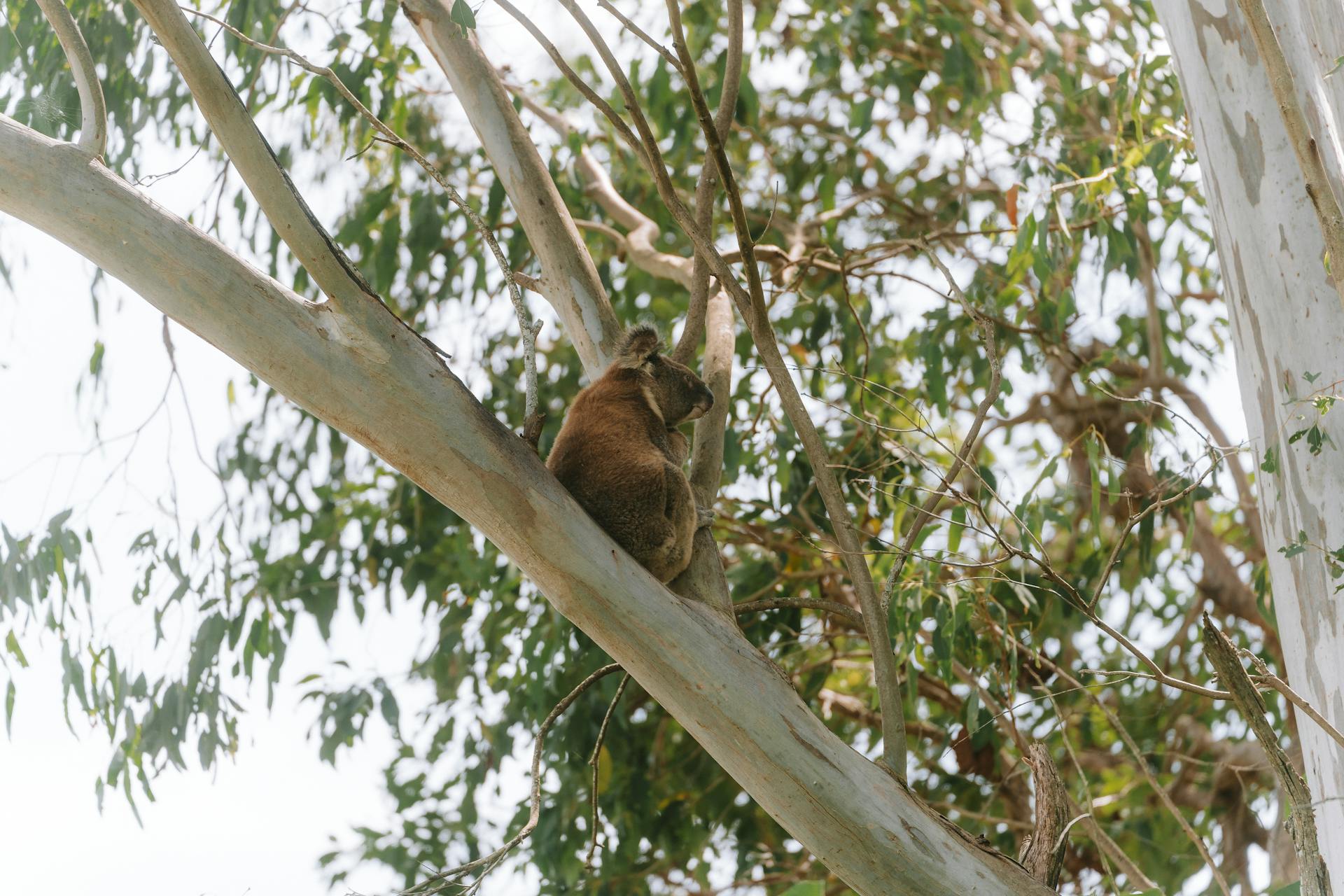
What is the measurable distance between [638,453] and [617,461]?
0.05 metres

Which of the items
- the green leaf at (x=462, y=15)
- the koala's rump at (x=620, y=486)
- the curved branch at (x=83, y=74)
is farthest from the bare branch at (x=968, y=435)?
the curved branch at (x=83, y=74)

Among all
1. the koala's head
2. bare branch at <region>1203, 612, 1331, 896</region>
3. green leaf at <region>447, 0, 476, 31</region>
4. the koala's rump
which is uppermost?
green leaf at <region>447, 0, 476, 31</region>

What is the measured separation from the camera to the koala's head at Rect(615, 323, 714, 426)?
2.81 m

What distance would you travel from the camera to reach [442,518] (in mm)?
4488

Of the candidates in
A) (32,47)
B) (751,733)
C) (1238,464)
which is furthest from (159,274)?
(1238,464)

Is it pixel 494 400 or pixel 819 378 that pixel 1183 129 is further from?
pixel 494 400

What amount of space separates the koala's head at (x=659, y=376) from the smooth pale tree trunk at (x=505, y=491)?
3.15ft

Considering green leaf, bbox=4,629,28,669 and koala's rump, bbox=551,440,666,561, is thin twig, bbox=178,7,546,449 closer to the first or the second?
koala's rump, bbox=551,440,666,561

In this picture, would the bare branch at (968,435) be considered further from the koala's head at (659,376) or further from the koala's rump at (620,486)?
the koala's head at (659,376)

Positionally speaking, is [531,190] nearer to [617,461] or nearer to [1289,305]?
[617,461]

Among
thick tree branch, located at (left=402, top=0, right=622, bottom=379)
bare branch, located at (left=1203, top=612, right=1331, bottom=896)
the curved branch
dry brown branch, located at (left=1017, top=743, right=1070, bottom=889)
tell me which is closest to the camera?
bare branch, located at (left=1203, top=612, right=1331, bottom=896)

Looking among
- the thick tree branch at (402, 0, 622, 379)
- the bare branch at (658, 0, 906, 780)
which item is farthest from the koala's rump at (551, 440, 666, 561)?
the bare branch at (658, 0, 906, 780)

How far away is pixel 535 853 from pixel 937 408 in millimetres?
2077

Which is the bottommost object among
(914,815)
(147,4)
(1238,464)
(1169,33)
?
(914,815)
